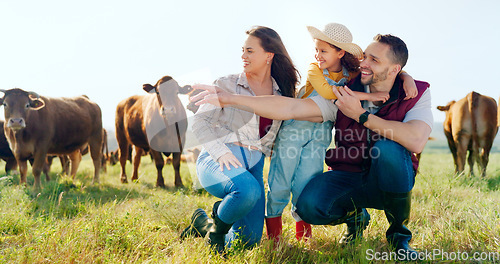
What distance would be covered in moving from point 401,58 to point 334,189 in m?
1.20

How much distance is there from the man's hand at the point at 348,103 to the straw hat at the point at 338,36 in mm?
356

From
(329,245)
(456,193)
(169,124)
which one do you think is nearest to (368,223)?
(329,245)

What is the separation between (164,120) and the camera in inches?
321

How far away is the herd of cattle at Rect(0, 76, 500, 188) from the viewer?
7.39 metres

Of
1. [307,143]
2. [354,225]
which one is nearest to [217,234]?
[307,143]

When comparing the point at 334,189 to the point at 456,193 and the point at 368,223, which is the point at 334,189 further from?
the point at 456,193

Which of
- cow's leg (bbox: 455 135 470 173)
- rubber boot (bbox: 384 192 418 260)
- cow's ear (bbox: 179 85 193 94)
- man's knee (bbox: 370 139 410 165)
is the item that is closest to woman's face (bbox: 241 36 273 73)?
man's knee (bbox: 370 139 410 165)

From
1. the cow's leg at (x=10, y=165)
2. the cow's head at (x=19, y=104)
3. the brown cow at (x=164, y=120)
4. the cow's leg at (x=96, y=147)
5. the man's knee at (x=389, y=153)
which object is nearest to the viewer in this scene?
the man's knee at (x=389, y=153)

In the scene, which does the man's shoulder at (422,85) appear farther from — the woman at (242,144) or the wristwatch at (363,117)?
the woman at (242,144)

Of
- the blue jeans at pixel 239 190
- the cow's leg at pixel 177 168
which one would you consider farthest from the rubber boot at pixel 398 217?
the cow's leg at pixel 177 168

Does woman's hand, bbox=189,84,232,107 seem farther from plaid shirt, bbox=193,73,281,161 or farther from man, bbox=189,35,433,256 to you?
plaid shirt, bbox=193,73,281,161

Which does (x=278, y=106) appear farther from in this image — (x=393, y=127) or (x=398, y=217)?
(x=398, y=217)

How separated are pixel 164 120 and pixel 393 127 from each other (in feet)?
19.5

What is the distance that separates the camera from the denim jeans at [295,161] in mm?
3289
